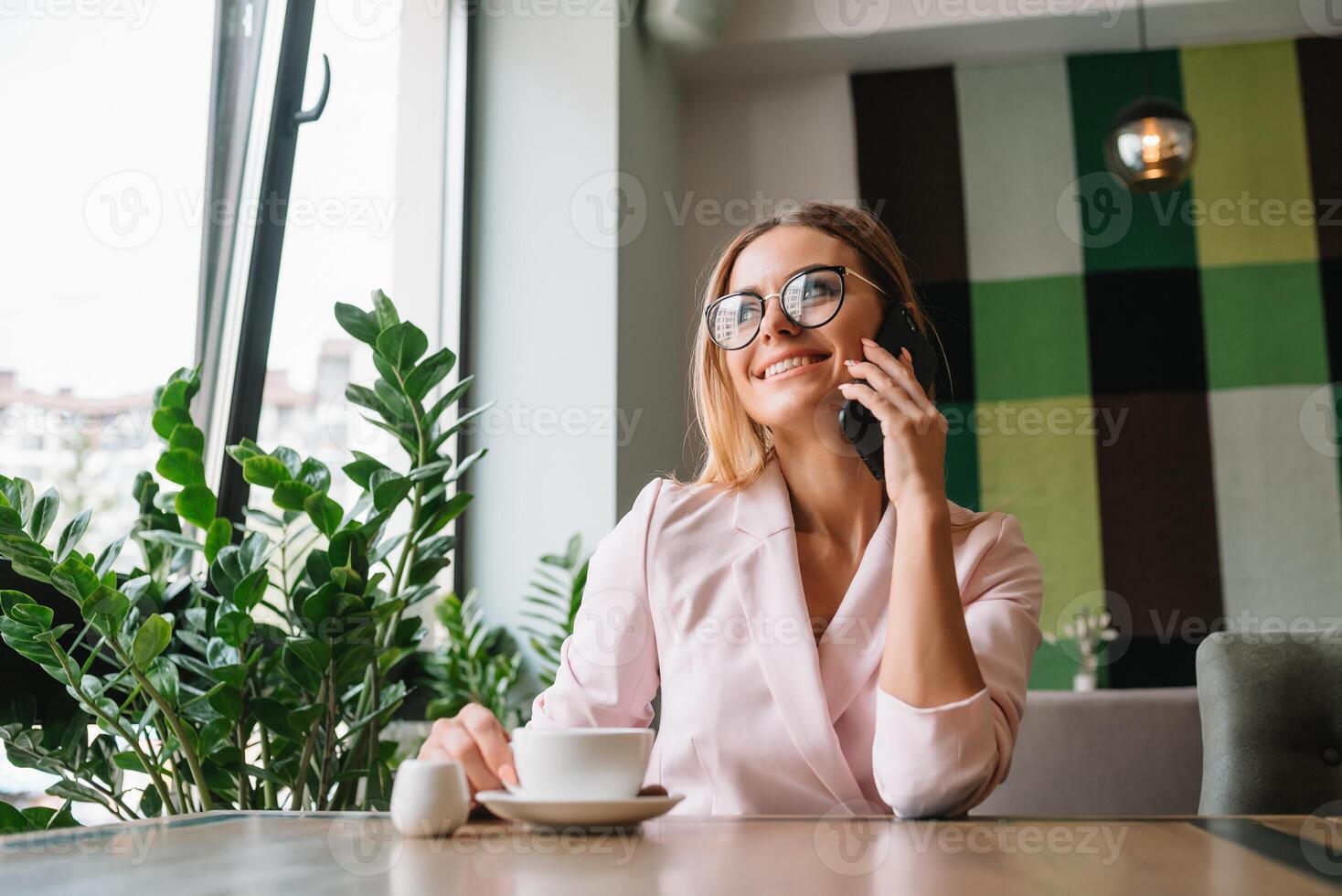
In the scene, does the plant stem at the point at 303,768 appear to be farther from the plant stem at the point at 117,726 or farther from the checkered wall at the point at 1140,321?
the checkered wall at the point at 1140,321

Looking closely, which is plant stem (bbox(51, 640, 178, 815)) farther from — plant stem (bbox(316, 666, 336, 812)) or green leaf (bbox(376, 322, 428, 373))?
green leaf (bbox(376, 322, 428, 373))

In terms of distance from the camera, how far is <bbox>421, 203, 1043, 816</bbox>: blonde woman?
126 cm

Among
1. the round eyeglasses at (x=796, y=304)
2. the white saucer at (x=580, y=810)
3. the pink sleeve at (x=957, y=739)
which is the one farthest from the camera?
the round eyeglasses at (x=796, y=304)

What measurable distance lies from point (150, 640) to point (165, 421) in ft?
1.34

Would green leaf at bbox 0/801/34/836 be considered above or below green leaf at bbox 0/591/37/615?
below

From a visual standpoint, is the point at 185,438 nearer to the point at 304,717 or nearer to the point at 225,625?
the point at 225,625

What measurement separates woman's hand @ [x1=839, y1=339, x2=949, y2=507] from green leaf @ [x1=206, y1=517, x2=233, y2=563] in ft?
3.72

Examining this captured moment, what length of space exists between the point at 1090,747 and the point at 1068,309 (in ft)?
8.62

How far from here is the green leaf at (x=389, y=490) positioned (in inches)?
81.1

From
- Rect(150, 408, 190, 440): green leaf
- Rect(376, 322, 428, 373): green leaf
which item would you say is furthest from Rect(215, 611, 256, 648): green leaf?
Rect(376, 322, 428, 373): green leaf

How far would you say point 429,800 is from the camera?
39.0 inches

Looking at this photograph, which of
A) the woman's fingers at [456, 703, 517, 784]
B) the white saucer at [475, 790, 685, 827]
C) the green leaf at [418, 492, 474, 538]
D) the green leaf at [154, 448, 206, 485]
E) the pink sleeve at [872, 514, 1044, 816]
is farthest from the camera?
the green leaf at [418, 492, 474, 538]

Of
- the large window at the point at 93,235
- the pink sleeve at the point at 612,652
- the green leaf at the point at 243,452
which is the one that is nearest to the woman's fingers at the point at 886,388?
the pink sleeve at the point at 612,652

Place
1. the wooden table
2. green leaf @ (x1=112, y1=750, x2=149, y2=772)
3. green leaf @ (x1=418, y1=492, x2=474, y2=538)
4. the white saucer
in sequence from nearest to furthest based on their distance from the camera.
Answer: the wooden table
the white saucer
green leaf @ (x1=112, y1=750, x2=149, y2=772)
green leaf @ (x1=418, y1=492, x2=474, y2=538)
